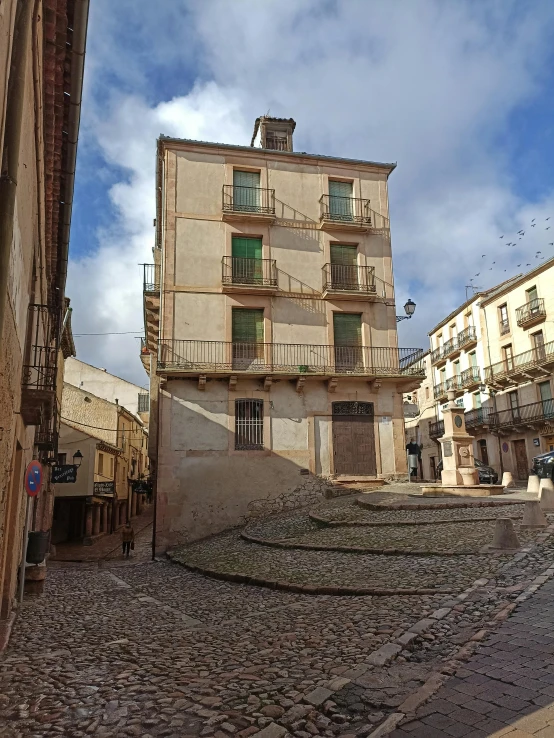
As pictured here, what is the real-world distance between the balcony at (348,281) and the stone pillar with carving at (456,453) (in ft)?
18.8

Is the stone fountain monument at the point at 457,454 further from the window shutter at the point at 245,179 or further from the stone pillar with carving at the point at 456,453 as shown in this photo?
the window shutter at the point at 245,179

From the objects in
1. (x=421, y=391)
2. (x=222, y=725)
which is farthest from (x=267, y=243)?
(x=421, y=391)

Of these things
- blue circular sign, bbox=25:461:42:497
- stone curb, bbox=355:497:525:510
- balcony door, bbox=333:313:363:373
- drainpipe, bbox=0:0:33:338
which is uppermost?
balcony door, bbox=333:313:363:373

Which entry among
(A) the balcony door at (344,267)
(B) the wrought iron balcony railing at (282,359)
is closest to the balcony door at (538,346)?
(B) the wrought iron balcony railing at (282,359)

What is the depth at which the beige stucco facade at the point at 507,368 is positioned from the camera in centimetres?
3359

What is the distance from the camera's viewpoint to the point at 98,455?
31000 millimetres

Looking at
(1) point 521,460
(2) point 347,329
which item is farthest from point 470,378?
(2) point 347,329

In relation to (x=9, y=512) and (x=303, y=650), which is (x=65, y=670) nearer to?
(x=303, y=650)

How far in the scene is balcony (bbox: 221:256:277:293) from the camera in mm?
21375

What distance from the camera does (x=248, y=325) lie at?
21.8 metres

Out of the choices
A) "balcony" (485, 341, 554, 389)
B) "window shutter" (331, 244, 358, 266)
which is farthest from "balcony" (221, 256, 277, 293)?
"balcony" (485, 341, 554, 389)

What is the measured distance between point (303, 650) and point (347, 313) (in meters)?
18.0

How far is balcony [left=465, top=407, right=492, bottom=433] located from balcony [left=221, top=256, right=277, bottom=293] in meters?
21.8

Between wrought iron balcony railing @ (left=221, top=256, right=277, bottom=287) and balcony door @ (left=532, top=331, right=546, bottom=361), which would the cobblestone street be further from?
balcony door @ (left=532, top=331, right=546, bottom=361)
